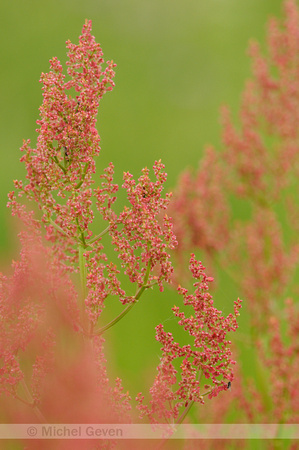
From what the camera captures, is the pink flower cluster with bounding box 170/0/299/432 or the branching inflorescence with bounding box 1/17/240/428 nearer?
the branching inflorescence with bounding box 1/17/240/428

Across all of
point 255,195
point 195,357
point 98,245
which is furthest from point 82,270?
point 255,195

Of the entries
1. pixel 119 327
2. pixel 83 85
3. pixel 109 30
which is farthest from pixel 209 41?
pixel 83 85

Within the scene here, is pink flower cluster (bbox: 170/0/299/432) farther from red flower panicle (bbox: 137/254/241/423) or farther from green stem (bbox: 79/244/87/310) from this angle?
green stem (bbox: 79/244/87/310)

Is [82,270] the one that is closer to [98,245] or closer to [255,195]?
[98,245]

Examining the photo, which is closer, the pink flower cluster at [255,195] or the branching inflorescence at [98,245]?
the branching inflorescence at [98,245]

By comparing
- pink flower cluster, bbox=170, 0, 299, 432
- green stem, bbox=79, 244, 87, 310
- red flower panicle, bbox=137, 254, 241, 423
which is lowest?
red flower panicle, bbox=137, 254, 241, 423

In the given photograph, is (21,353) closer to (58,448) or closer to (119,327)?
(58,448)

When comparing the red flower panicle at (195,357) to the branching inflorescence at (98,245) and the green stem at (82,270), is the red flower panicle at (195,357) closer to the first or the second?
the branching inflorescence at (98,245)

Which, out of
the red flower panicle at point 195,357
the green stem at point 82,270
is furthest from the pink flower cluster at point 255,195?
the green stem at point 82,270

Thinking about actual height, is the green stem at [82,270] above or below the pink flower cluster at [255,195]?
below

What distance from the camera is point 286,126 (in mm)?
4355

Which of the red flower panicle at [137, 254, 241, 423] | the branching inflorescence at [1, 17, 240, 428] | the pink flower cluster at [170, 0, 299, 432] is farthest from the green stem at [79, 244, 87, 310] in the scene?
the pink flower cluster at [170, 0, 299, 432]

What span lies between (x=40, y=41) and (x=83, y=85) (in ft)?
31.3

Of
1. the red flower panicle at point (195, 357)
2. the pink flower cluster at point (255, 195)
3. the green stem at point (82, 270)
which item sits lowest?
the red flower panicle at point (195, 357)
